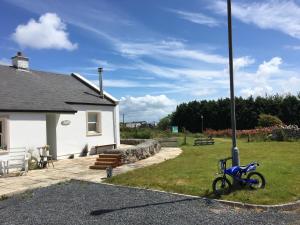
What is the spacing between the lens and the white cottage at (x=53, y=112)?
17.5 meters

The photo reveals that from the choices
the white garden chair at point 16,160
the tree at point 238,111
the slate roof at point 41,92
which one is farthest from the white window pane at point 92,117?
the tree at point 238,111

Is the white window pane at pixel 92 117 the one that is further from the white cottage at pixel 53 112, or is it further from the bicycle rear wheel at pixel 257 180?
the bicycle rear wheel at pixel 257 180

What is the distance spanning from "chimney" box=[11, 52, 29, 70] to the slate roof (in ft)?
1.33

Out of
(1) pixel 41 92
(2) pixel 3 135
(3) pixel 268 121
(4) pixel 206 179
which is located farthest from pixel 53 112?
(3) pixel 268 121

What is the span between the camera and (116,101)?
25188 mm

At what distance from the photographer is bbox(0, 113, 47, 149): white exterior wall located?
672 inches

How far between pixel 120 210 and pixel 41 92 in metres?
12.8

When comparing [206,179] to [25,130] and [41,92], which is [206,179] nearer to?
[25,130]

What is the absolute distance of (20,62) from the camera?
2317cm

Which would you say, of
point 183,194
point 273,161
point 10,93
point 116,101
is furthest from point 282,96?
point 183,194

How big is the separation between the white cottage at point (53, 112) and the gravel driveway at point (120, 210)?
6549 mm

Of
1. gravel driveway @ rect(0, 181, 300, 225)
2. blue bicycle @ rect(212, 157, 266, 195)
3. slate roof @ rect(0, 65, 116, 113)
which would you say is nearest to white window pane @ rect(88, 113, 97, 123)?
→ slate roof @ rect(0, 65, 116, 113)

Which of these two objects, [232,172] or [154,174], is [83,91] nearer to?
[154,174]

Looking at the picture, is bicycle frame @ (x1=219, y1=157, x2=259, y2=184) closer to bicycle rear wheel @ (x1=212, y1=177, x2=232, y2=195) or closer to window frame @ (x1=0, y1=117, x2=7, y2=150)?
bicycle rear wheel @ (x1=212, y1=177, x2=232, y2=195)
